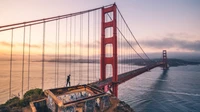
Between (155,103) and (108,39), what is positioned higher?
(108,39)

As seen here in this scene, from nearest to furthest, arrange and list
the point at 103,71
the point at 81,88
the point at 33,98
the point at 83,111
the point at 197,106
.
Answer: the point at 83,111 → the point at 81,88 → the point at 33,98 → the point at 103,71 → the point at 197,106

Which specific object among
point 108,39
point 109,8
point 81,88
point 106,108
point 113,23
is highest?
point 109,8

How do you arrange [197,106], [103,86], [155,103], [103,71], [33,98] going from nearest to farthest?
[33,98]
[103,86]
[103,71]
[197,106]
[155,103]

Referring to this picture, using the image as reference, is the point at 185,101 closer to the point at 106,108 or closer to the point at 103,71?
the point at 103,71

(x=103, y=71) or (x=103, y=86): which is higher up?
(x=103, y=71)

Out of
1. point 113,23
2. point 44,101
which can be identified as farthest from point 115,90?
point 44,101

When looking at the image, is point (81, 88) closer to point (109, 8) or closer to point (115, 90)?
point (115, 90)

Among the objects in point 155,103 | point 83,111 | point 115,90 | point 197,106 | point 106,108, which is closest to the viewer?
point 83,111

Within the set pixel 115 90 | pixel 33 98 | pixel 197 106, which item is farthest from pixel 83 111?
pixel 197 106

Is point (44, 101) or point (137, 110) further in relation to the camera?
point (137, 110)
